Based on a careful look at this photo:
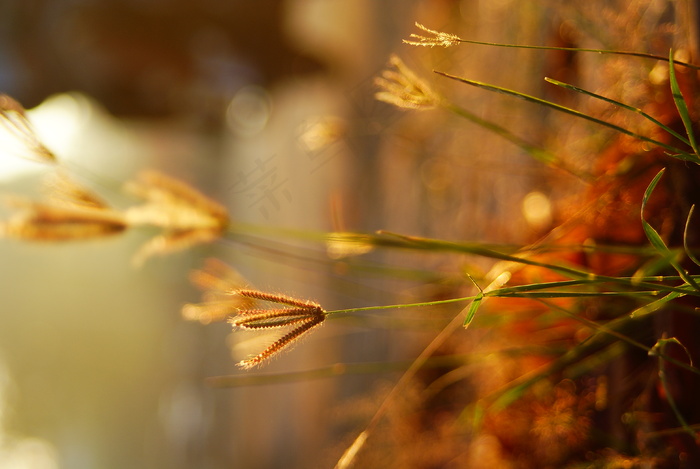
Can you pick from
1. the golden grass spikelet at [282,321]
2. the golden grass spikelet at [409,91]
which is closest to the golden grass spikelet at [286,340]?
the golden grass spikelet at [282,321]

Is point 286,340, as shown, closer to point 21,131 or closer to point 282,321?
point 282,321

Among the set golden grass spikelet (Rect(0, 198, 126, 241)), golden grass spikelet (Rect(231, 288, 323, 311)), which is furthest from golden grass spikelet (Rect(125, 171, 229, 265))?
golden grass spikelet (Rect(231, 288, 323, 311))

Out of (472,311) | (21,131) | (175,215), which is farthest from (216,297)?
(472,311)

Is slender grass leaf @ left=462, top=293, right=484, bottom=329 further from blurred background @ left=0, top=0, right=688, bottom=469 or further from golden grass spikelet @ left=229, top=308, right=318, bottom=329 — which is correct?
blurred background @ left=0, top=0, right=688, bottom=469

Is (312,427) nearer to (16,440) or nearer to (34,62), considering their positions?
(34,62)

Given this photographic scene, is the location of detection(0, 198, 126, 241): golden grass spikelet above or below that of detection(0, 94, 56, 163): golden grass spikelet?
below

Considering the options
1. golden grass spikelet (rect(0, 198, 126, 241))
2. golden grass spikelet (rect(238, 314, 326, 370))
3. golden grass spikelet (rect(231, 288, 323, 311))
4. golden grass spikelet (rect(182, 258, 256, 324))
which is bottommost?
golden grass spikelet (rect(238, 314, 326, 370))

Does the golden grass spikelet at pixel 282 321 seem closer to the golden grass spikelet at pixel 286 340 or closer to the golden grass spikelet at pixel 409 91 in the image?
the golden grass spikelet at pixel 286 340
